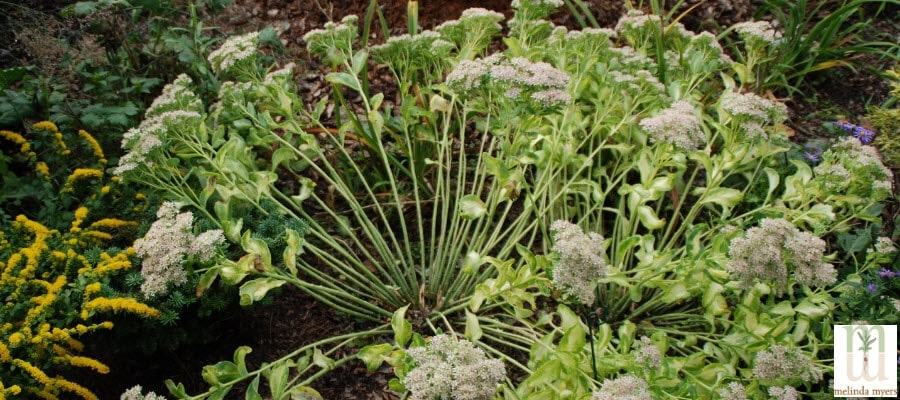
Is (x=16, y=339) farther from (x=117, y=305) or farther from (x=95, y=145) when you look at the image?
(x=95, y=145)

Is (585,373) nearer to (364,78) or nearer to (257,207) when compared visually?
(257,207)

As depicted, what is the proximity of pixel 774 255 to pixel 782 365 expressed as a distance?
10.4 inches

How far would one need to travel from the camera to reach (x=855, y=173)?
186cm

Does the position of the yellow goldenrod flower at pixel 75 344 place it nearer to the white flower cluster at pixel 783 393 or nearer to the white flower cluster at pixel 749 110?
the white flower cluster at pixel 783 393

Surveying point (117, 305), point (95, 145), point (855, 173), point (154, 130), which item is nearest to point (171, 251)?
point (117, 305)

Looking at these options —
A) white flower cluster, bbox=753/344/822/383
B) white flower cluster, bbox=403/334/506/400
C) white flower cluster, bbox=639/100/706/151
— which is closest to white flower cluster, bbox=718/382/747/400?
white flower cluster, bbox=753/344/822/383

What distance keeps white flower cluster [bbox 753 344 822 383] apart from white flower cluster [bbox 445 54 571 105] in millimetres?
827

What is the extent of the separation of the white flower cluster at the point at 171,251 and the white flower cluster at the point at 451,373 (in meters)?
0.63

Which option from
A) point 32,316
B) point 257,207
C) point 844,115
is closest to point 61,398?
point 32,316

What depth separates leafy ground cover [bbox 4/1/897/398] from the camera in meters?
1.64

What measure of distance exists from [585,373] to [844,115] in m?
2.19

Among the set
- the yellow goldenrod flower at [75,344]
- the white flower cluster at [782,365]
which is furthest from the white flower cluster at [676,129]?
the yellow goldenrod flower at [75,344]

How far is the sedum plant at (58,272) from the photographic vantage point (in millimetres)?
1688

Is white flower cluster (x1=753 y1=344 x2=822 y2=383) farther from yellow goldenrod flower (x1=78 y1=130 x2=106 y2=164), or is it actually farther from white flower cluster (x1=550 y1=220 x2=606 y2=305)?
yellow goldenrod flower (x1=78 y1=130 x2=106 y2=164)
